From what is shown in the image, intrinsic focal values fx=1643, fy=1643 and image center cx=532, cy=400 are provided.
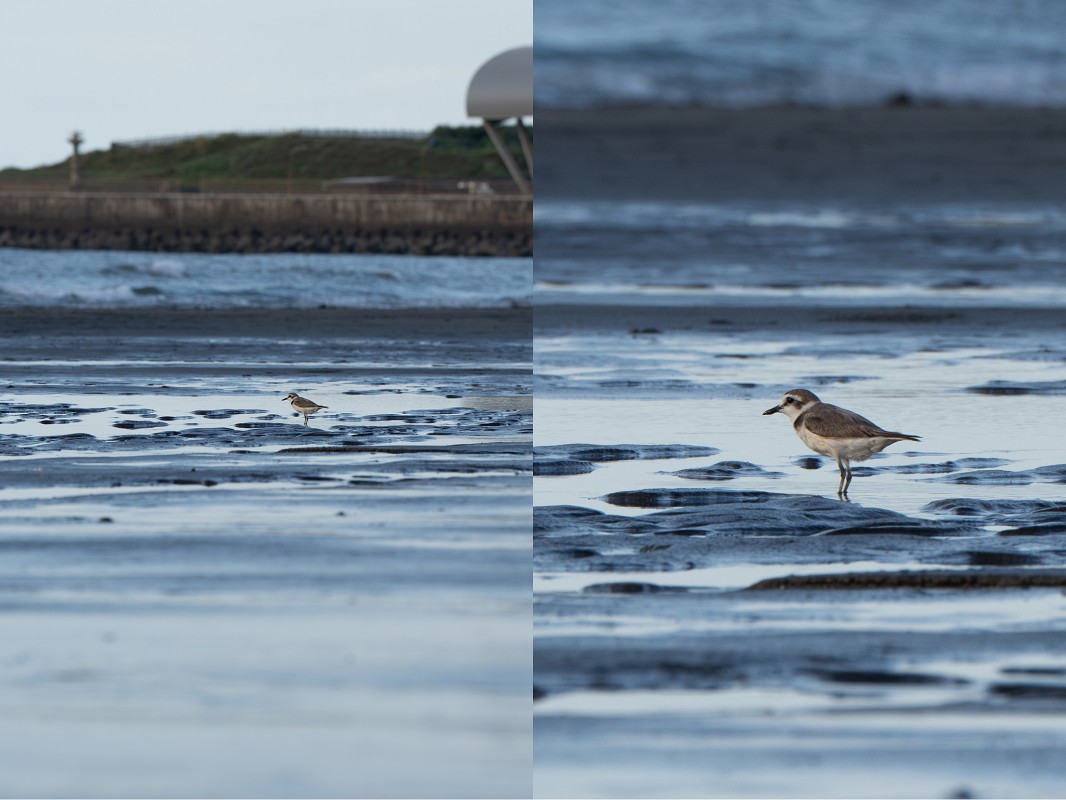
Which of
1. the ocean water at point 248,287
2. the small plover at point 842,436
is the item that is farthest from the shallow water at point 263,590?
the ocean water at point 248,287

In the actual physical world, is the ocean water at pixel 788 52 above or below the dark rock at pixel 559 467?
above

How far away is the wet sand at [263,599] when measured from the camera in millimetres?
3521

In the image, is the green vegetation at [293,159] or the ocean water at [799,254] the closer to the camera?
the ocean water at [799,254]

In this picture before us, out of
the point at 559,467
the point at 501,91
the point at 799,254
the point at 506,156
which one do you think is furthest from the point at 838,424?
the point at 506,156

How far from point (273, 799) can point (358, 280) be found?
24.5m

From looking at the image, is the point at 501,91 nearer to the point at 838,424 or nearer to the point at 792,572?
the point at 838,424

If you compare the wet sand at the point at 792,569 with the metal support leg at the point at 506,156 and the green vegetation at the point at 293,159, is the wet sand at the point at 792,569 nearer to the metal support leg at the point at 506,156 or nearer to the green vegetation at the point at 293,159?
the metal support leg at the point at 506,156

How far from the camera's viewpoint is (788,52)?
5509cm

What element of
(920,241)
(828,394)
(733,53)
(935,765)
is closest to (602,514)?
→ (935,765)

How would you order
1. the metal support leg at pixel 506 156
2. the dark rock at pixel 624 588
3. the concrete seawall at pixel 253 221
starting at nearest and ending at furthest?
the dark rock at pixel 624 588, the metal support leg at pixel 506 156, the concrete seawall at pixel 253 221

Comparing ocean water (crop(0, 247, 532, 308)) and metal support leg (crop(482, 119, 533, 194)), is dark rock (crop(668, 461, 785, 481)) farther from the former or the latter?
metal support leg (crop(482, 119, 533, 194))

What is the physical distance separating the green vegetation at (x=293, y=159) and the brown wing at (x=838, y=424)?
2952 inches

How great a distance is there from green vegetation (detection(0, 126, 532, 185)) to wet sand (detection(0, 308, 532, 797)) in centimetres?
7349

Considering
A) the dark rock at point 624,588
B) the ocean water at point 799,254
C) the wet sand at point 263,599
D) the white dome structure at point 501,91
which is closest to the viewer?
the wet sand at point 263,599
